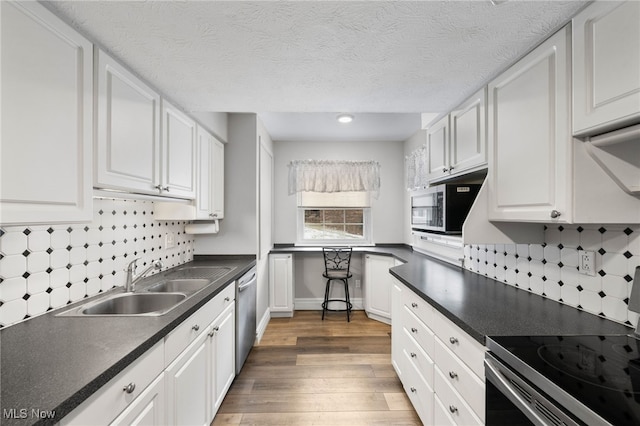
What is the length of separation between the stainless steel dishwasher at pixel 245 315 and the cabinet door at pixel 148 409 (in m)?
1.11

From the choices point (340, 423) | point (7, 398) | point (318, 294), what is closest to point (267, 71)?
point (7, 398)

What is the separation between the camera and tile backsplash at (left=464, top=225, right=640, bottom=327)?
119 centimetres

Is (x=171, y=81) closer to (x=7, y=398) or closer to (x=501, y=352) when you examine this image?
(x=7, y=398)

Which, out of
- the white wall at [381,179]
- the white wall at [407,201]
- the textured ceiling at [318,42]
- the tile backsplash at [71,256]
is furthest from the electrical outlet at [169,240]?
the white wall at [407,201]

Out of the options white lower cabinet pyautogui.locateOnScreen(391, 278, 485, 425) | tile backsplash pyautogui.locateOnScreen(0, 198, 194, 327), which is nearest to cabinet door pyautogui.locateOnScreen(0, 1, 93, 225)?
tile backsplash pyautogui.locateOnScreen(0, 198, 194, 327)

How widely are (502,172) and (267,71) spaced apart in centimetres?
136

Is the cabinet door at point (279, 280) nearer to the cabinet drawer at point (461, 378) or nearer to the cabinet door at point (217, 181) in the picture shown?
the cabinet door at point (217, 181)

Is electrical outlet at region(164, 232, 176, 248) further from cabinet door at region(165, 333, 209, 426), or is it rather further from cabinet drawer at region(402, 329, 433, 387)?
cabinet drawer at region(402, 329, 433, 387)

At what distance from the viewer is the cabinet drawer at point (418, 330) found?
5.42ft

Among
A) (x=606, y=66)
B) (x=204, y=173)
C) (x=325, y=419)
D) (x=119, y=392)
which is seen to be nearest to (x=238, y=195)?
(x=204, y=173)

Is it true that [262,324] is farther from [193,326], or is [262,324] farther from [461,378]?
[461,378]

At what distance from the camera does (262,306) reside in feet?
10.8

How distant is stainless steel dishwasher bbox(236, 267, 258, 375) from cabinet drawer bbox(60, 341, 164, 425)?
1.16 metres

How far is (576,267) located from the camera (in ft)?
4.56
